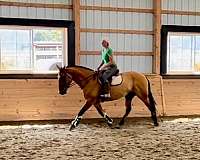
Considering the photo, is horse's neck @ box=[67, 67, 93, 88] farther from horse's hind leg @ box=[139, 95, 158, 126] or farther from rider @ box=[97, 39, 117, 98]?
horse's hind leg @ box=[139, 95, 158, 126]

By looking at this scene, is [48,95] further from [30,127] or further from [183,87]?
[183,87]

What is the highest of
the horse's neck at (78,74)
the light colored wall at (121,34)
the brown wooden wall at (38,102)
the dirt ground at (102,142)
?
the light colored wall at (121,34)

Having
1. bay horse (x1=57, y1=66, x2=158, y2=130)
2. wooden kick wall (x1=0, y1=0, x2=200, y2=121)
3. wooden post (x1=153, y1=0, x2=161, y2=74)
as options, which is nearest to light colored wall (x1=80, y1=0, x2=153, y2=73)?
wooden kick wall (x1=0, y1=0, x2=200, y2=121)

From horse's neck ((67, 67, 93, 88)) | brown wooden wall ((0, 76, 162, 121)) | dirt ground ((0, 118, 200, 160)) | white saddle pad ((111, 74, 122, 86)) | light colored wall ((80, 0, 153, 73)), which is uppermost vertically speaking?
light colored wall ((80, 0, 153, 73))

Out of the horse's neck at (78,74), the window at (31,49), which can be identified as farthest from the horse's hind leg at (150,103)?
the window at (31,49)

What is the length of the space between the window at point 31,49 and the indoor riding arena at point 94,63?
0.02 m

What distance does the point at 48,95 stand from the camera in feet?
27.1

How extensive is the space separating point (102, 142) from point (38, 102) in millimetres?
2658

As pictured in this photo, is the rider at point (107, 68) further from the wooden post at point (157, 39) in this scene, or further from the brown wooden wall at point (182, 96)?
the brown wooden wall at point (182, 96)

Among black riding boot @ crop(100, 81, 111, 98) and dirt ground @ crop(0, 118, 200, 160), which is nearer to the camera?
dirt ground @ crop(0, 118, 200, 160)

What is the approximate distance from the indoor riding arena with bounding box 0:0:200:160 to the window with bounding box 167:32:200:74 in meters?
0.03

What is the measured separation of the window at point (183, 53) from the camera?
954 centimetres

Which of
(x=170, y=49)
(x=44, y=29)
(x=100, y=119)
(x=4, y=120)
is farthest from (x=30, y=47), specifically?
(x=170, y=49)

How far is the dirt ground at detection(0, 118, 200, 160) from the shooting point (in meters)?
5.07
